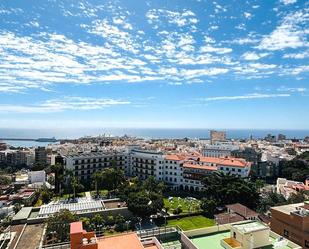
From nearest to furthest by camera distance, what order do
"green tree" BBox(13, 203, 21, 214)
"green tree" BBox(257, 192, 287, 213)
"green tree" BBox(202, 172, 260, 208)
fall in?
"green tree" BBox(257, 192, 287, 213)
"green tree" BBox(202, 172, 260, 208)
"green tree" BBox(13, 203, 21, 214)

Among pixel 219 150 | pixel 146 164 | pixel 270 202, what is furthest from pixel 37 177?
pixel 219 150

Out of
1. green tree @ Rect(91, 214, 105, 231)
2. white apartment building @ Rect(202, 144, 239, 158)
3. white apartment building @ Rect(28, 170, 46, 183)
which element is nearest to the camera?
green tree @ Rect(91, 214, 105, 231)

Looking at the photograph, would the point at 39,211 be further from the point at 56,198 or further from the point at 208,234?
the point at 208,234

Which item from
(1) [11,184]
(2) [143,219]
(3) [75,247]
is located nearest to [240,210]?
(2) [143,219]

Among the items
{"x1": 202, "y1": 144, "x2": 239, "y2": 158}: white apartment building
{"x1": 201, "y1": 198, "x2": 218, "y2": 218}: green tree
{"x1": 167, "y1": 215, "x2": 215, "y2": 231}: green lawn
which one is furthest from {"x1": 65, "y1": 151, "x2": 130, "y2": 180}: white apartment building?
{"x1": 202, "y1": 144, "x2": 239, "y2": 158}: white apartment building

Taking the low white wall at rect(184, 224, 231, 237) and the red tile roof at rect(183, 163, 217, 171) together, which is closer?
the low white wall at rect(184, 224, 231, 237)

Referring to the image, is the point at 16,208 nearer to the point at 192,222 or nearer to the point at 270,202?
the point at 192,222

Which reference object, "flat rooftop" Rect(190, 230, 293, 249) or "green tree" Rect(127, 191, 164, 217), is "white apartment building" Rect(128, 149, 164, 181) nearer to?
"green tree" Rect(127, 191, 164, 217)
